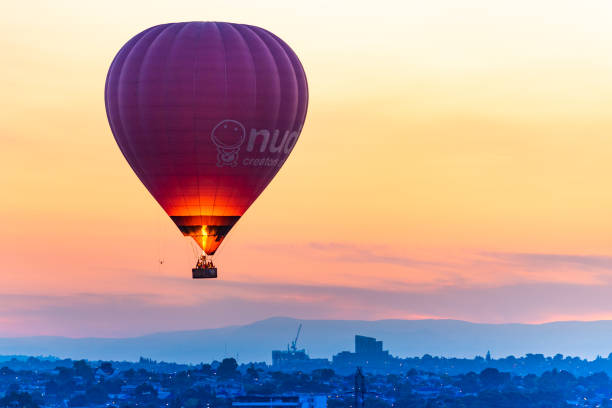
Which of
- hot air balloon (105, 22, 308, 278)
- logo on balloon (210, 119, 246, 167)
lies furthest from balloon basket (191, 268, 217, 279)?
logo on balloon (210, 119, 246, 167)

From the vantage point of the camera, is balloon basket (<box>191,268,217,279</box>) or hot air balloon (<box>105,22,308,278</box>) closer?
balloon basket (<box>191,268,217,279</box>)

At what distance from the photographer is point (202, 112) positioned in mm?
76438

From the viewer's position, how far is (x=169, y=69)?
76.5 metres

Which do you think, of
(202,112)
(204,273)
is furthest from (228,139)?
(204,273)

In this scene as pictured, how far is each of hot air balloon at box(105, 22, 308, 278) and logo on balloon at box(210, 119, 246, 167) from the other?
4cm

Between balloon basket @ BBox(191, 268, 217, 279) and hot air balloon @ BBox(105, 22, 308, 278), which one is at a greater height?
hot air balloon @ BBox(105, 22, 308, 278)

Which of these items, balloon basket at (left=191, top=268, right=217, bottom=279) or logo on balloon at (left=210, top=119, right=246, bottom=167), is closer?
balloon basket at (left=191, top=268, right=217, bottom=279)

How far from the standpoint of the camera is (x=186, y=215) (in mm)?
77125

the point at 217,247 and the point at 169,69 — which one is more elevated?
the point at 169,69

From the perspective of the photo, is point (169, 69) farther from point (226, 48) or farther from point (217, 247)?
point (217, 247)

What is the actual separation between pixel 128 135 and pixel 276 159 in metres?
6.51

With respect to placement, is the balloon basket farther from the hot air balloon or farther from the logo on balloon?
the logo on balloon

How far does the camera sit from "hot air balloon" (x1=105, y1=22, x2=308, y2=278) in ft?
251

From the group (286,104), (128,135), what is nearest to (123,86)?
(128,135)
